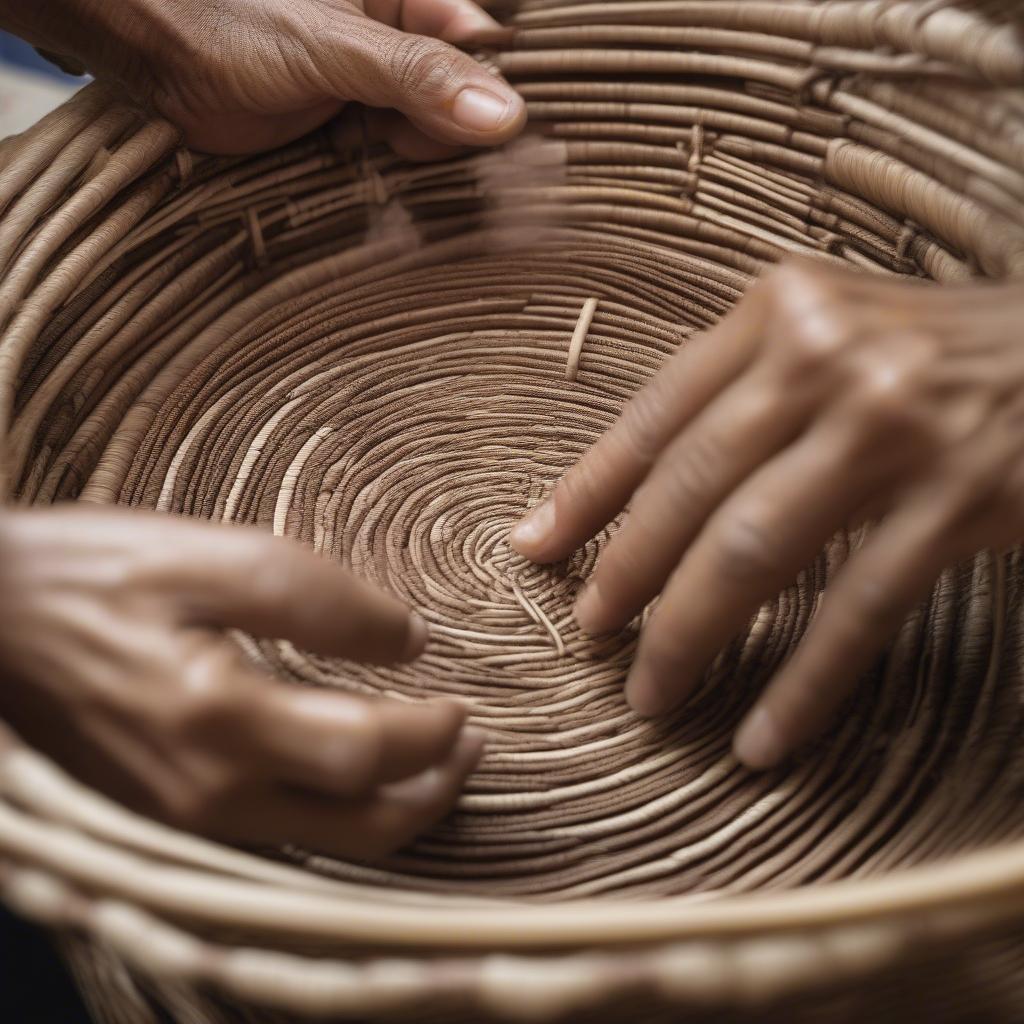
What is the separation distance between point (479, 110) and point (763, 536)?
41cm

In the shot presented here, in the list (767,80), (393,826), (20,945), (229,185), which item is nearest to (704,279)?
(767,80)

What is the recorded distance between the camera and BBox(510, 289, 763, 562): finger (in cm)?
43

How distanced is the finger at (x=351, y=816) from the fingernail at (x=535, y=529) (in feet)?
0.57

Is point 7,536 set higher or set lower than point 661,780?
higher

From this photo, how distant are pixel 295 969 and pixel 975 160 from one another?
0.55 meters

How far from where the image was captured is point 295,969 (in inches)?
11.3

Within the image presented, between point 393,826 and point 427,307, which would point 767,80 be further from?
point 393,826

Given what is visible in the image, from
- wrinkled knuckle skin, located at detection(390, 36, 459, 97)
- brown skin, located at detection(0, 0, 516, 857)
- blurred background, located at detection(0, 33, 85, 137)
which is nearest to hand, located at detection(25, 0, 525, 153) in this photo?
wrinkled knuckle skin, located at detection(390, 36, 459, 97)

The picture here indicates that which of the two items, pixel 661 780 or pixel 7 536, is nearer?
pixel 7 536

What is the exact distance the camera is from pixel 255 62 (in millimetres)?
661

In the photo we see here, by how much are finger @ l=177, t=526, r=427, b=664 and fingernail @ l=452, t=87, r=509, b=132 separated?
0.42m

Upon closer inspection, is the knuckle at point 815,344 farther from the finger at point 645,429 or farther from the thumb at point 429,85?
the thumb at point 429,85

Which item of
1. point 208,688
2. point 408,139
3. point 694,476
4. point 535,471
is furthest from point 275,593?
point 408,139

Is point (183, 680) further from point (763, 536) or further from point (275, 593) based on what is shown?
point (763, 536)
